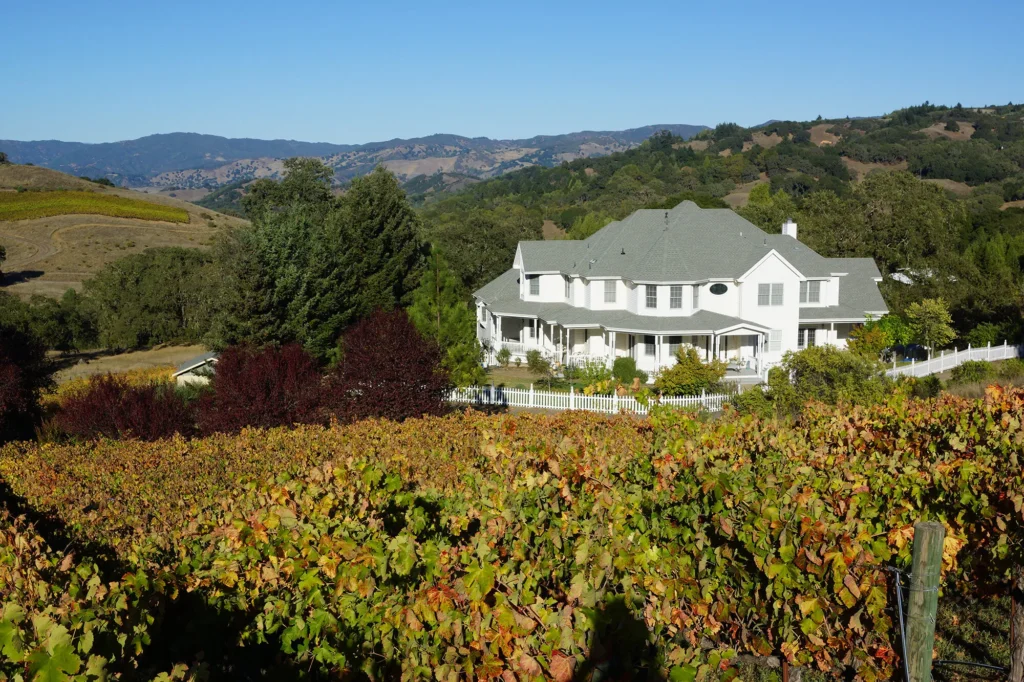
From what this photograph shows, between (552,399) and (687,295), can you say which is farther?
(687,295)

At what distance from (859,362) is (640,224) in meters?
18.5

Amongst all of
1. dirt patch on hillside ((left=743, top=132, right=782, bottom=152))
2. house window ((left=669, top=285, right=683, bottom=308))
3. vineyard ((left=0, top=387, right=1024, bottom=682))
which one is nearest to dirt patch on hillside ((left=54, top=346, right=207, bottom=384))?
house window ((left=669, top=285, right=683, bottom=308))

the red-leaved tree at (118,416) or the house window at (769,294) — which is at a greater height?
the red-leaved tree at (118,416)

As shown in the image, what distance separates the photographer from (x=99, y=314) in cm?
5072

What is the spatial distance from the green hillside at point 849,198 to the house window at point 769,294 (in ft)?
33.8

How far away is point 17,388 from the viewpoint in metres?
19.6

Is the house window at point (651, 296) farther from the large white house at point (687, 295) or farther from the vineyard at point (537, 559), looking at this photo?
the vineyard at point (537, 559)

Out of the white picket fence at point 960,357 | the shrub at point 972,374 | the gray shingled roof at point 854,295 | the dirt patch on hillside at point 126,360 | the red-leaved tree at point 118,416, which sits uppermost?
the red-leaved tree at point 118,416

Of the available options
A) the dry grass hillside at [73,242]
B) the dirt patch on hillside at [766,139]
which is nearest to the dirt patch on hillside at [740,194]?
the dirt patch on hillside at [766,139]

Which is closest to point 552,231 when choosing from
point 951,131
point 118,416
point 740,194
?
point 740,194

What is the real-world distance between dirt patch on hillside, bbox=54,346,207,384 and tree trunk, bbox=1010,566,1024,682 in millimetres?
39585

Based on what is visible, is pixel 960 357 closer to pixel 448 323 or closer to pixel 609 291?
pixel 609 291

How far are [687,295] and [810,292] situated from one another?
6305 mm

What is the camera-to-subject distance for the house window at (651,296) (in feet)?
114
